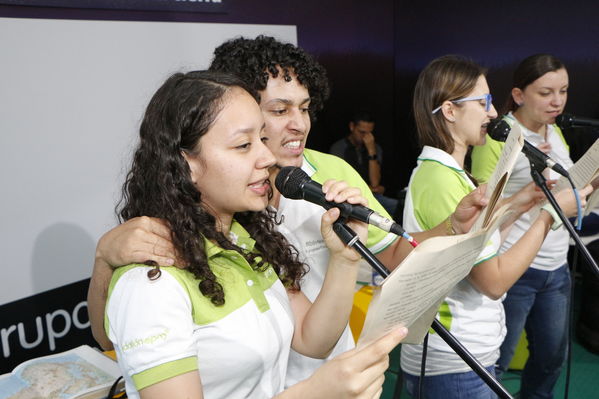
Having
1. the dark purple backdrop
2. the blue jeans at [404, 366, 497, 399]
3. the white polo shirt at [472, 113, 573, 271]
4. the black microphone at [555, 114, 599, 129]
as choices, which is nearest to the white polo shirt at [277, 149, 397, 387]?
the blue jeans at [404, 366, 497, 399]

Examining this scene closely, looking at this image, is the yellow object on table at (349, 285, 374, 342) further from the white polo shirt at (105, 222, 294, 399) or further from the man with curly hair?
the white polo shirt at (105, 222, 294, 399)

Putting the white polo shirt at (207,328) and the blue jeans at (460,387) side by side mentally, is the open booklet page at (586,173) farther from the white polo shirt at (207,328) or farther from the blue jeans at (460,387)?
the white polo shirt at (207,328)

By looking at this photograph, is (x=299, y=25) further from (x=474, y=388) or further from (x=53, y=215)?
(x=474, y=388)

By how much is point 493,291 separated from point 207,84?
1.02 m

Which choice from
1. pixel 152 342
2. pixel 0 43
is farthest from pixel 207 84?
pixel 0 43

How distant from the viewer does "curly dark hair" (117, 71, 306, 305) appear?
43.4 inches

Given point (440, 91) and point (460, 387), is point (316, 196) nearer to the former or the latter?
point (460, 387)

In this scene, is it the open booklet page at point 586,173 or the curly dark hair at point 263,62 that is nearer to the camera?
the curly dark hair at point 263,62

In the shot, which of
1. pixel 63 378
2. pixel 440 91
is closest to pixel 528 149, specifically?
pixel 440 91

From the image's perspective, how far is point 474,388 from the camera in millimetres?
1626

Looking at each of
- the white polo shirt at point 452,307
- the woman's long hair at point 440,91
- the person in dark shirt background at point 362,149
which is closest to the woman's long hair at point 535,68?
the woman's long hair at point 440,91

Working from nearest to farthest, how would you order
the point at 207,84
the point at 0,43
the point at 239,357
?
the point at 239,357 → the point at 207,84 → the point at 0,43

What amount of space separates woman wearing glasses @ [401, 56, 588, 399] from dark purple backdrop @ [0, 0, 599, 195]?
6.26ft

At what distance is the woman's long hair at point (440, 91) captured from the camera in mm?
1938
